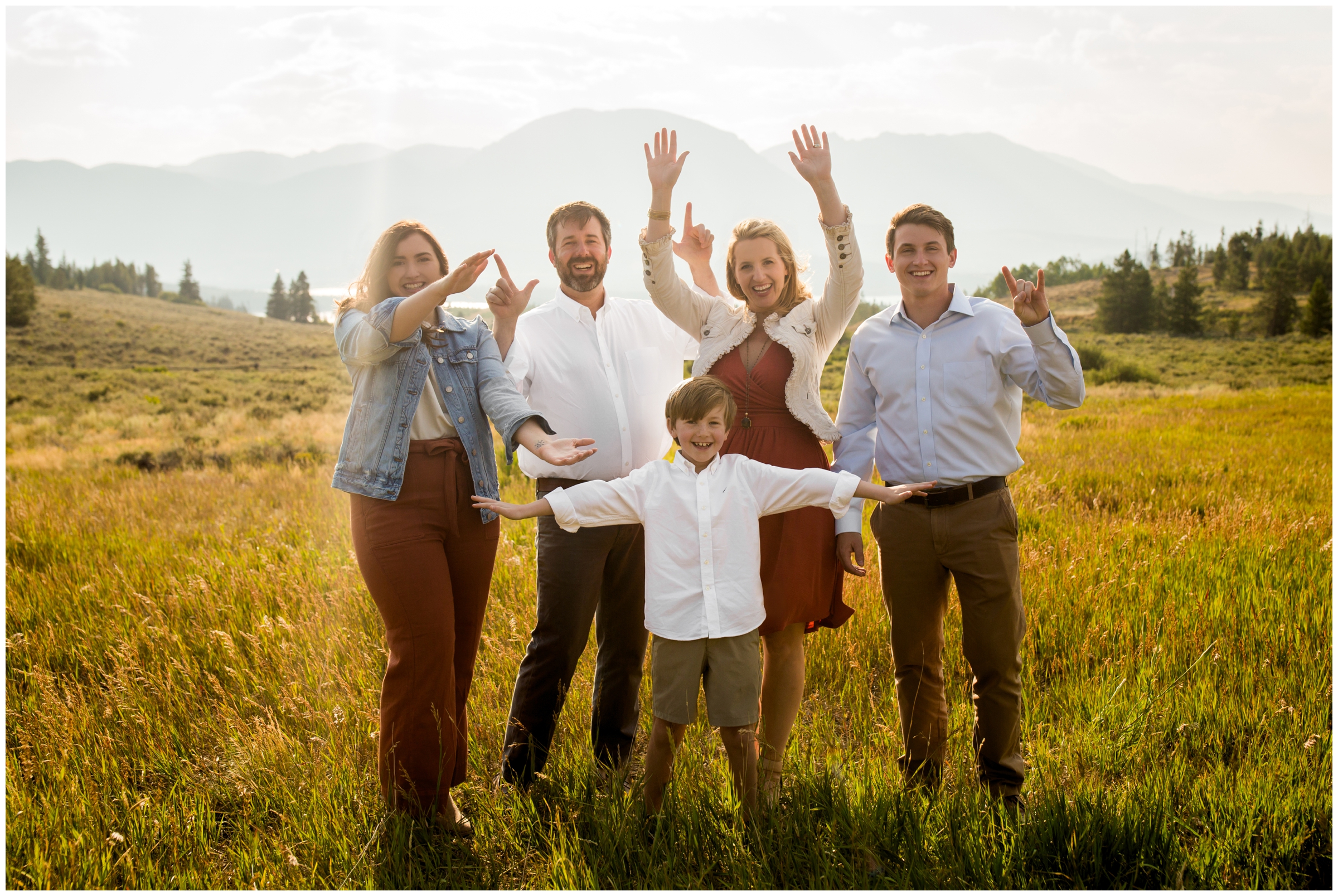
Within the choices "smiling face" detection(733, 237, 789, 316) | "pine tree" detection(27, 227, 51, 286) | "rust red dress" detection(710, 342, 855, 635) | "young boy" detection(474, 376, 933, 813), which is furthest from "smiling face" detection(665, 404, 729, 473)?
"pine tree" detection(27, 227, 51, 286)

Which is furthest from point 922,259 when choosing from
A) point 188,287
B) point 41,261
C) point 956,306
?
point 188,287

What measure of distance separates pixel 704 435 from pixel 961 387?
1.32 meters

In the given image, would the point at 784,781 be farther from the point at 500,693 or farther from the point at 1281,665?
the point at 1281,665

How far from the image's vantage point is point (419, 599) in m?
3.30

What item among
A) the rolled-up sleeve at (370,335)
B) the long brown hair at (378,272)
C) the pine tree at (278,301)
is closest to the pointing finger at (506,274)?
the long brown hair at (378,272)

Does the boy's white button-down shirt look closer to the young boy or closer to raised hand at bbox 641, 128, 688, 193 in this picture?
the young boy

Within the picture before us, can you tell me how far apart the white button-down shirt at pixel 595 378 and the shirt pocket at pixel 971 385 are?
58.3 inches

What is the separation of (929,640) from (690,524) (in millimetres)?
1412

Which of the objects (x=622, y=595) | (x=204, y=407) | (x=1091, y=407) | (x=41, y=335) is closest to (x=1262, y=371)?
(x=1091, y=407)

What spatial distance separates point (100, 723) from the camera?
14.5ft

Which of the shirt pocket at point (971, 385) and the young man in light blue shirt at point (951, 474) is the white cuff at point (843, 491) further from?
the shirt pocket at point (971, 385)

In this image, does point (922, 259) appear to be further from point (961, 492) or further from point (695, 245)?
point (695, 245)

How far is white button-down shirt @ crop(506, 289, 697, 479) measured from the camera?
4.11m

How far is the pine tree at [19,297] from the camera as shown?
63906 millimetres
